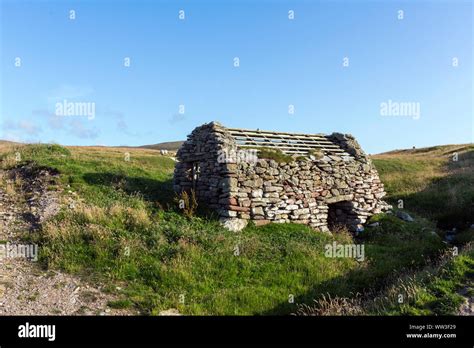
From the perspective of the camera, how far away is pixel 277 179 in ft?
48.5

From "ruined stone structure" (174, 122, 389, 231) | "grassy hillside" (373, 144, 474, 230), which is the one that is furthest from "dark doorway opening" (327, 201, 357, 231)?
"grassy hillside" (373, 144, 474, 230)

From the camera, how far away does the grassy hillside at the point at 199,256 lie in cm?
901

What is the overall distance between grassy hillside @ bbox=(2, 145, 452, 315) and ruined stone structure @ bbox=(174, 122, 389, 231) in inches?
33.9

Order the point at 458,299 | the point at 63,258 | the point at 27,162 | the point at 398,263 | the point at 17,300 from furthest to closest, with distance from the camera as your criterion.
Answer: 1. the point at 27,162
2. the point at 398,263
3. the point at 63,258
4. the point at 17,300
5. the point at 458,299

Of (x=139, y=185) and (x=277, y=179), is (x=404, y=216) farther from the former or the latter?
(x=139, y=185)

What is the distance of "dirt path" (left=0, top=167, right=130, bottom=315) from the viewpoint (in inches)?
312

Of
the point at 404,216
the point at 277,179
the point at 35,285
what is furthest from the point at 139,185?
the point at 404,216

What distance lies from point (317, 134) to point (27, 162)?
15.3 m

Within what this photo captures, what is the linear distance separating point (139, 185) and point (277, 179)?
6384 mm

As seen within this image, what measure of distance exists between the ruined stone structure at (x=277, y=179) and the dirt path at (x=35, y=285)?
5479 mm

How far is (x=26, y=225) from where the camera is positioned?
12.3m

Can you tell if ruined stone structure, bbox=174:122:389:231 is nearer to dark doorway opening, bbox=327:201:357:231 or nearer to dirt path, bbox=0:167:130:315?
dark doorway opening, bbox=327:201:357:231
